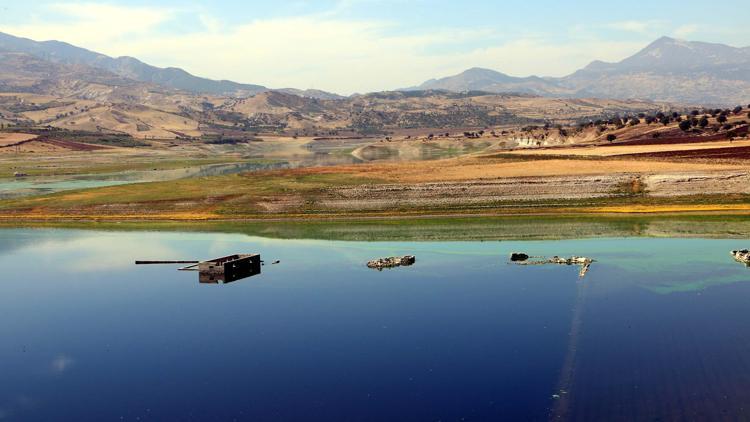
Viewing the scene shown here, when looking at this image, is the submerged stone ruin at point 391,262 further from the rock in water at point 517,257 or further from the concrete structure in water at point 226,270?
the concrete structure in water at point 226,270

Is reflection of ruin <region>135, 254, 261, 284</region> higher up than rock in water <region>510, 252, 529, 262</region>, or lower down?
lower down

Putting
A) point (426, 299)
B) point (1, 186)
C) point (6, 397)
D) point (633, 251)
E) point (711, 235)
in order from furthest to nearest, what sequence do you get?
1. point (1, 186)
2. point (711, 235)
3. point (633, 251)
4. point (426, 299)
5. point (6, 397)

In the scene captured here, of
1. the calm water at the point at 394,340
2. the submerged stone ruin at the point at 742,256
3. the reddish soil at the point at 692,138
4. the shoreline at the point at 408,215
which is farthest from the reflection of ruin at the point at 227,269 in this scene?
the reddish soil at the point at 692,138

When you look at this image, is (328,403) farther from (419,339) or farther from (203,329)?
(203,329)

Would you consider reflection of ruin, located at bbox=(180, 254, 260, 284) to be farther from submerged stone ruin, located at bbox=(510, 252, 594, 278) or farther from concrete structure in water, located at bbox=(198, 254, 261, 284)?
→ submerged stone ruin, located at bbox=(510, 252, 594, 278)

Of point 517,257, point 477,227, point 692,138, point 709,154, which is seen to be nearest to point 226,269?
point 517,257

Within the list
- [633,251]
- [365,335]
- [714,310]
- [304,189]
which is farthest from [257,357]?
[304,189]

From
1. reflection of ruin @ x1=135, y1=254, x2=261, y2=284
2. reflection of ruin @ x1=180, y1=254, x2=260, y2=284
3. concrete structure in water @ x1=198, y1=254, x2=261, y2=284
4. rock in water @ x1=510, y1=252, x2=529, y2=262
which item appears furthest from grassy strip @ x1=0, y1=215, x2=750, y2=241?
concrete structure in water @ x1=198, y1=254, x2=261, y2=284
